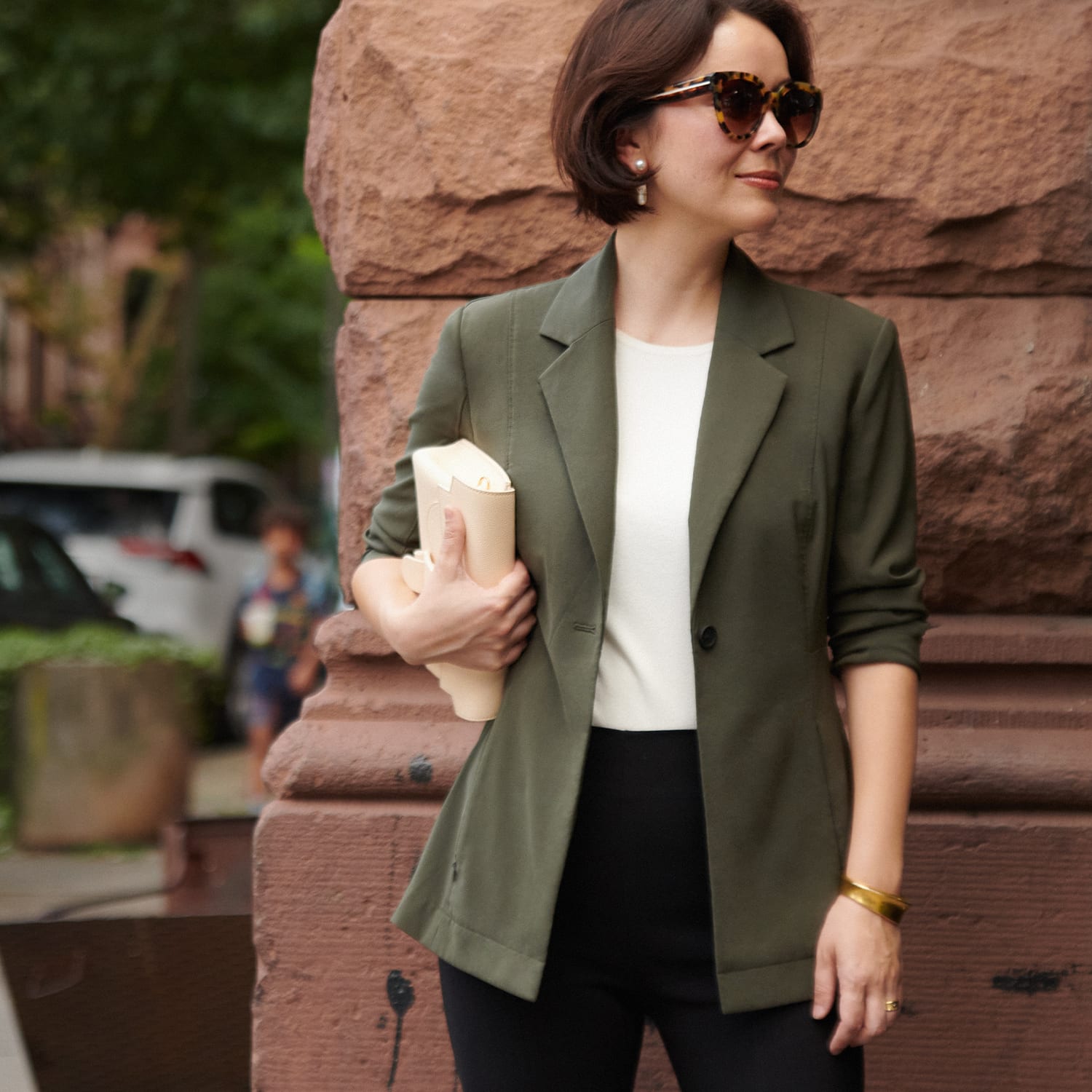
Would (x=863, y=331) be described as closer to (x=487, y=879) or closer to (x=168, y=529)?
(x=487, y=879)

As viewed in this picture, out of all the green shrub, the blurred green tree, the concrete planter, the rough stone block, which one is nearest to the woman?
the rough stone block

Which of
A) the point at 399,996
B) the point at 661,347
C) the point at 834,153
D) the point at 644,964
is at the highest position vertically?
the point at 834,153

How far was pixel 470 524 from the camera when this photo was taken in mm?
1950

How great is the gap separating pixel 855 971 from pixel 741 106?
1029mm

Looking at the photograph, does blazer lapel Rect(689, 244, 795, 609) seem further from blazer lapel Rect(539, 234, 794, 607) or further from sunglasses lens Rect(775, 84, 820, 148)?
sunglasses lens Rect(775, 84, 820, 148)

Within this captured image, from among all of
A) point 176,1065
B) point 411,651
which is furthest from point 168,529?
point 411,651

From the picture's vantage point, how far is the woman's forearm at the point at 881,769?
186cm

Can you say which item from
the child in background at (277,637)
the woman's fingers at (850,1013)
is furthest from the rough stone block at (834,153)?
the child in background at (277,637)

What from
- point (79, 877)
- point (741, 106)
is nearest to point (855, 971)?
point (741, 106)

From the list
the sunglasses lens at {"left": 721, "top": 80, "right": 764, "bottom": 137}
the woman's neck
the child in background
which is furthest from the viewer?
the child in background

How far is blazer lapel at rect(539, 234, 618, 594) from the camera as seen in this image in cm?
192

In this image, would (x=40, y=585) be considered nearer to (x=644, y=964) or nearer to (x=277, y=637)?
(x=277, y=637)

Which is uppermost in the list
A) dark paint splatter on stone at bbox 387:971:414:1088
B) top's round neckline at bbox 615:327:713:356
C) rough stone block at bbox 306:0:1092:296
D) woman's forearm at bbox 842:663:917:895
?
rough stone block at bbox 306:0:1092:296

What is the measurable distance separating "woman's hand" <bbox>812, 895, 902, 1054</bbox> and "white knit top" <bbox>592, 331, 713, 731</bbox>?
289 mm
